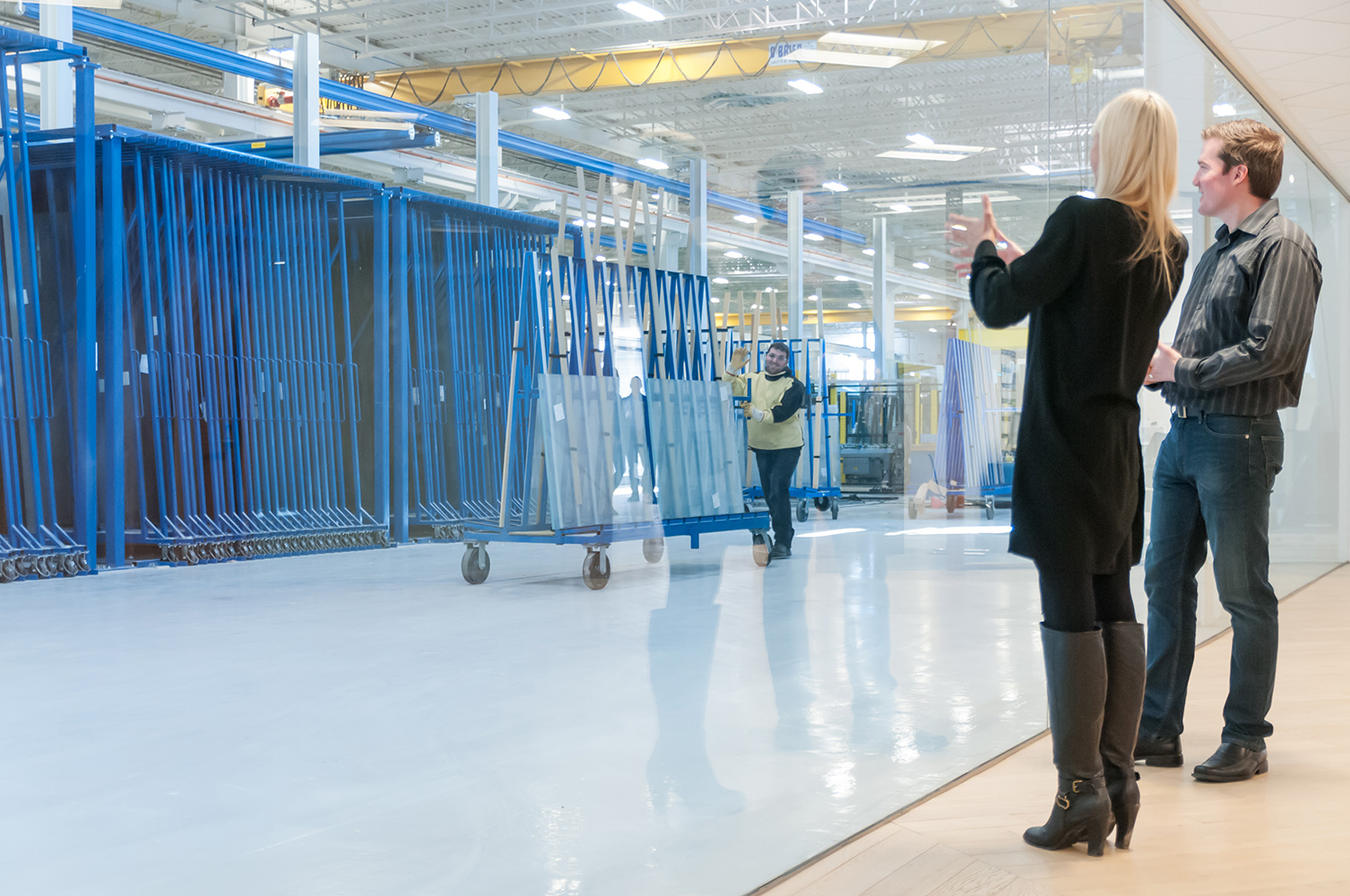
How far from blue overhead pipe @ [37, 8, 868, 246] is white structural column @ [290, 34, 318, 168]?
0.09 metres

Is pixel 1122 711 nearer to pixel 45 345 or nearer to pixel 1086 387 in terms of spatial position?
pixel 1086 387

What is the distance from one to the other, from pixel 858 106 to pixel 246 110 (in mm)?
5650

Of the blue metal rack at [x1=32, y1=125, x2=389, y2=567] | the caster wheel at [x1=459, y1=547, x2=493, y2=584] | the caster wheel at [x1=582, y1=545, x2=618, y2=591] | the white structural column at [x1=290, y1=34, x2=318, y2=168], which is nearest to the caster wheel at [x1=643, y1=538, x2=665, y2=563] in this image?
the caster wheel at [x1=582, y1=545, x2=618, y2=591]

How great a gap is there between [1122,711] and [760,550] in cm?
151

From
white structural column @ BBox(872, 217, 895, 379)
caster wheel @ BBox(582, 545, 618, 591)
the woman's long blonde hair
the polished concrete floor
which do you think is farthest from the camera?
caster wheel @ BBox(582, 545, 618, 591)

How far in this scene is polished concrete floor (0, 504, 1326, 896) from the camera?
1.89 m

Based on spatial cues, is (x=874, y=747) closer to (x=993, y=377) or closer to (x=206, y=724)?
(x=993, y=377)

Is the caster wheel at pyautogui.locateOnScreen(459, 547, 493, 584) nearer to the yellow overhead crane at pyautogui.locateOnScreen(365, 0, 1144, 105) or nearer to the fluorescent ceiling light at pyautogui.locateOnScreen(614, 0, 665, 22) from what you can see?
the yellow overhead crane at pyautogui.locateOnScreen(365, 0, 1144, 105)

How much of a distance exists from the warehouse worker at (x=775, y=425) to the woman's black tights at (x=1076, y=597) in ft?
4.76

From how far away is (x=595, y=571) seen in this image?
3.53m

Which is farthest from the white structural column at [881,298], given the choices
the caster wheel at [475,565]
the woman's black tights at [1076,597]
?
the caster wheel at [475,565]

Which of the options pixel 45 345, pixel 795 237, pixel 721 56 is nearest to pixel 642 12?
pixel 721 56

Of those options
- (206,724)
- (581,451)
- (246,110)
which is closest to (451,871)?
(206,724)

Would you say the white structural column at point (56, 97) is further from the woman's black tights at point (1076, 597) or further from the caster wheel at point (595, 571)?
the woman's black tights at point (1076, 597)
